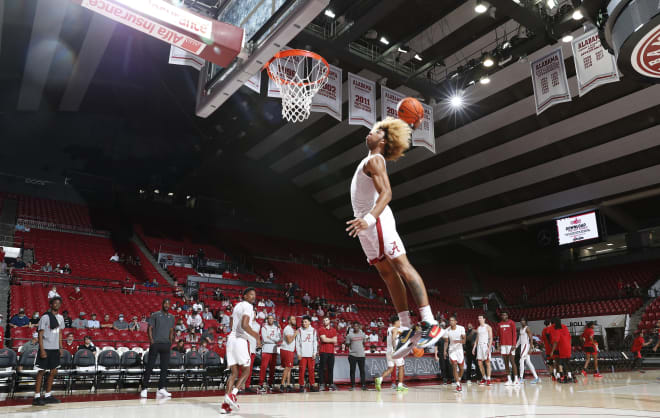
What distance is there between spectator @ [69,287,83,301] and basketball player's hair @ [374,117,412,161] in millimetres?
13132

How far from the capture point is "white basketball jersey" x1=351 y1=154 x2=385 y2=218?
11.1ft

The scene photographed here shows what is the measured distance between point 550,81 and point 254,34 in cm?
957

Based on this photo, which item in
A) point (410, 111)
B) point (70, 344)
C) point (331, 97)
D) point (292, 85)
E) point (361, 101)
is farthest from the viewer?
point (361, 101)

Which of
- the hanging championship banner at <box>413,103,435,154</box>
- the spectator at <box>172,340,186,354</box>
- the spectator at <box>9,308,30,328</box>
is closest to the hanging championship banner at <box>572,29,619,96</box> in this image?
the hanging championship banner at <box>413,103,435,154</box>

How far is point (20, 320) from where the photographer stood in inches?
420

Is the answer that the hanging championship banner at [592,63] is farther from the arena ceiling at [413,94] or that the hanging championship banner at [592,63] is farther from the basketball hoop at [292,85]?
the basketball hoop at [292,85]

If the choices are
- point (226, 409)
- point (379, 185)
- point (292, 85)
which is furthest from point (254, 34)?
A: point (226, 409)

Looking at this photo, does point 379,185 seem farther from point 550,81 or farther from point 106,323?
point 106,323

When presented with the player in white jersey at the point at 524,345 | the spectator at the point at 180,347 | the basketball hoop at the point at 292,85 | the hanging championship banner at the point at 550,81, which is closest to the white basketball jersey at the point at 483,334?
the player in white jersey at the point at 524,345

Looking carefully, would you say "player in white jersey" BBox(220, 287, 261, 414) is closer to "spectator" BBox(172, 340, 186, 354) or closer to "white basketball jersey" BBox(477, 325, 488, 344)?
"spectator" BBox(172, 340, 186, 354)

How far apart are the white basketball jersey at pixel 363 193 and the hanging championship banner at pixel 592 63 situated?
32.0ft

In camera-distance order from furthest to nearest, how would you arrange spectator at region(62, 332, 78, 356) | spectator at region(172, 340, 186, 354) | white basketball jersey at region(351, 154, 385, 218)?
1. spectator at region(172, 340, 186, 354)
2. spectator at region(62, 332, 78, 356)
3. white basketball jersey at region(351, 154, 385, 218)

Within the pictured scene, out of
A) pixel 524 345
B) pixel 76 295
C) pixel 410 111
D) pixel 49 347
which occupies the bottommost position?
pixel 524 345

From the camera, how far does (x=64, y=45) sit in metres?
15.6
